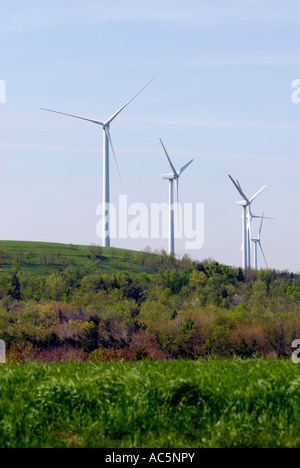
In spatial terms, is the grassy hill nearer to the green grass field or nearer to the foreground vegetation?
the foreground vegetation

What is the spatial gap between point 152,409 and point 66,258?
144826 millimetres

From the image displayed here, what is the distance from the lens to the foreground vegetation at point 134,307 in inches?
2290

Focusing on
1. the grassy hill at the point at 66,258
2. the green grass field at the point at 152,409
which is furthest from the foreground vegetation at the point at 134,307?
the green grass field at the point at 152,409

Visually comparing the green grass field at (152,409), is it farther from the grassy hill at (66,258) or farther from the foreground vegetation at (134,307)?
the grassy hill at (66,258)

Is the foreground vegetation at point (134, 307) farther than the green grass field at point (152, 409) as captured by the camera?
Yes

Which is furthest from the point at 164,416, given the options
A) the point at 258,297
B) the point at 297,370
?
the point at 258,297

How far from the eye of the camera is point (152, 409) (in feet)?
34.3

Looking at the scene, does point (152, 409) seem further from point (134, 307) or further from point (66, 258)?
point (66, 258)

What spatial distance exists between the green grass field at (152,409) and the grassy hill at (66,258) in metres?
128

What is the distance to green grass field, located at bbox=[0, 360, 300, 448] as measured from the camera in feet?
32.4

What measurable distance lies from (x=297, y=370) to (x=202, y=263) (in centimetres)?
13303

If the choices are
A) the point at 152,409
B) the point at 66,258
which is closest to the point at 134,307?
the point at 66,258

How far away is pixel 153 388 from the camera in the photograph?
10703mm
